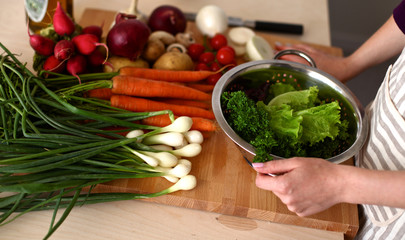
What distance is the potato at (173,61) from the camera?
1285 mm

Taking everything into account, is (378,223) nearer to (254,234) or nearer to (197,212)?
(254,234)

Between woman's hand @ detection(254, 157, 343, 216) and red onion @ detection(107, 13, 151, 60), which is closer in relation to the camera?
woman's hand @ detection(254, 157, 343, 216)

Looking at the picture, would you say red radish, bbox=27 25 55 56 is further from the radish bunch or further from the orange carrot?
the orange carrot

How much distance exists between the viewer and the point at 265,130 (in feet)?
3.23

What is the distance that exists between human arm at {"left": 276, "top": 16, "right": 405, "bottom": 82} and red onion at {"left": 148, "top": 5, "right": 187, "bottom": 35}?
18.4 inches

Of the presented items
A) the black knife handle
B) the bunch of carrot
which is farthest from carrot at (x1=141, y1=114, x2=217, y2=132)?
the black knife handle

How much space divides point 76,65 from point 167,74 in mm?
312

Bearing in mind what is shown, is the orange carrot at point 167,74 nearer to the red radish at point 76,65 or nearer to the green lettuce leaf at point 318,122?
the red radish at point 76,65

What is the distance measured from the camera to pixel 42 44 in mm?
1132

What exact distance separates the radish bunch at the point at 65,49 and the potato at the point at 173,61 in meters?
0.20

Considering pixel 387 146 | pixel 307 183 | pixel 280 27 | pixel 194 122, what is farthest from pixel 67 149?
pixel 280 27

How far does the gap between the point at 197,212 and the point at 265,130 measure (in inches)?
12.1

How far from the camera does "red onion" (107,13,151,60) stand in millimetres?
1191

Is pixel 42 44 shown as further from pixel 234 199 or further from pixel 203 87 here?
pixel 234 199
